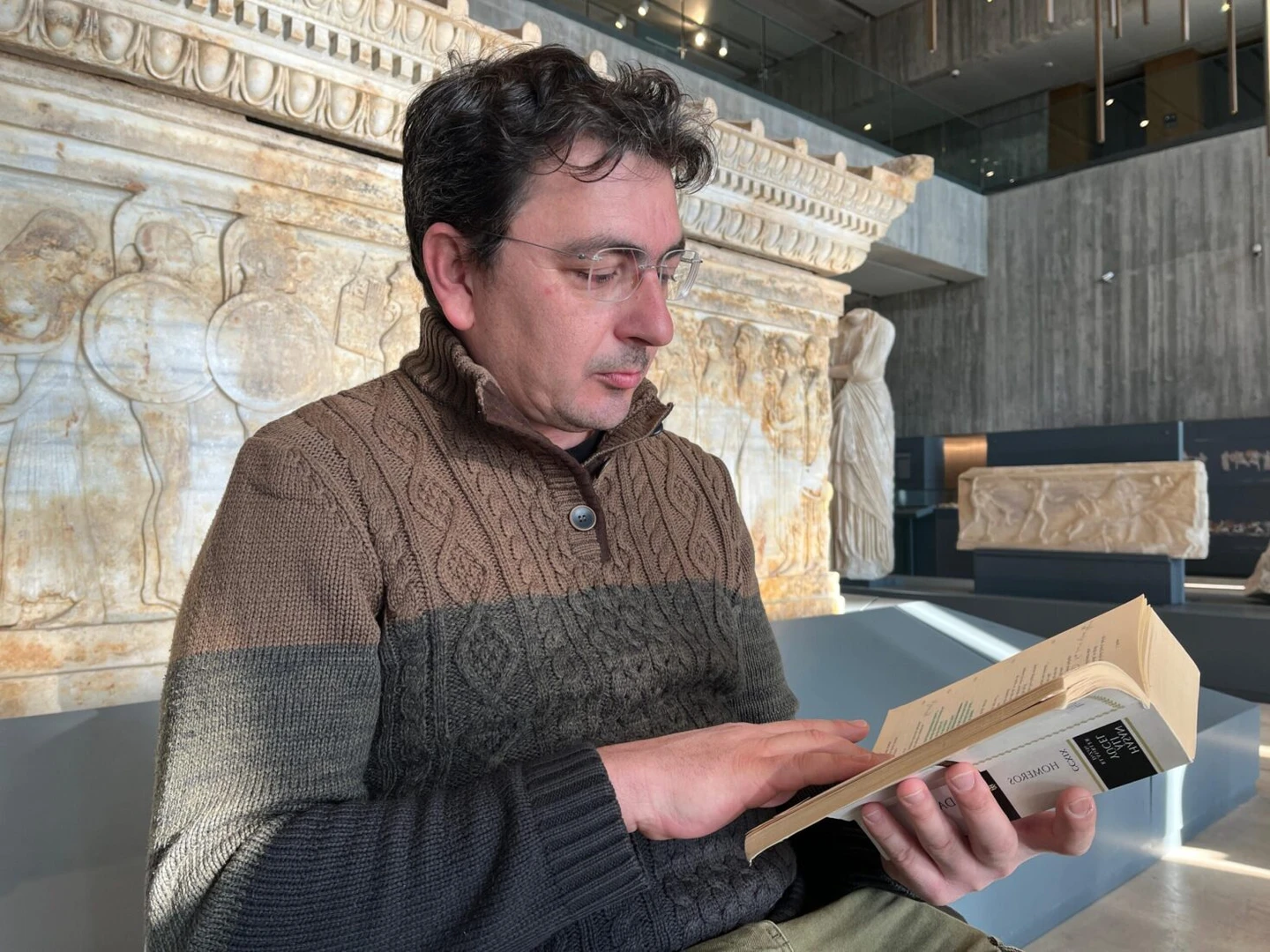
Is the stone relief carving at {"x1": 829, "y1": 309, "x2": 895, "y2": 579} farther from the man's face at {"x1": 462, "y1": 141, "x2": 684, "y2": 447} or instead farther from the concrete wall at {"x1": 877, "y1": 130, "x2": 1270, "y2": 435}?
the man's face at {"x1": 462, "y1": 141, "x2": 684, "y2": 447}

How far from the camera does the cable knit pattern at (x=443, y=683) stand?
83 centimetres

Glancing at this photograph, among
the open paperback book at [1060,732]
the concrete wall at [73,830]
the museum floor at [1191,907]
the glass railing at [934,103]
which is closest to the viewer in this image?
the open paperback book at [1060,732]

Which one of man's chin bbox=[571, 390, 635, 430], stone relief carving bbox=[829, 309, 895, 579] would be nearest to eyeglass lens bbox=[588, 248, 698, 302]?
man's chin bbox=[571, 390, 635, 430]

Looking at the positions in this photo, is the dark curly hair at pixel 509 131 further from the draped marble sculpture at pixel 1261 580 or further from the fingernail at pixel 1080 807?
the draped marble sculpture at pixel 1261 580

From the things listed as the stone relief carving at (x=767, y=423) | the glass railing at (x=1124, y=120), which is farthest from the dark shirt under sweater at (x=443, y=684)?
the glass railing at (x=1124, y=120)

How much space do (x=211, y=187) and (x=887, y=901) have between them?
2.24m

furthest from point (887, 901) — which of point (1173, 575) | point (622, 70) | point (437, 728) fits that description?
point (1173, 575)

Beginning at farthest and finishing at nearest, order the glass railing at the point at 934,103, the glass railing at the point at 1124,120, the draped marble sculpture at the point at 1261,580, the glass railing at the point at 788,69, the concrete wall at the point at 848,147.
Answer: the glass railing at the point at 1124,120 < the glass railing at the point at 934,103 < the glass railing at the point at 788,69 < the concrete wall at the point at 848,147 < the draped marble sculpture at the point at 1261,580

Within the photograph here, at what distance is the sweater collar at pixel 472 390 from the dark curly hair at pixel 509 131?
7cm

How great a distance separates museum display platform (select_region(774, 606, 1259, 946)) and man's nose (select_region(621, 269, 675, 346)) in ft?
5.70

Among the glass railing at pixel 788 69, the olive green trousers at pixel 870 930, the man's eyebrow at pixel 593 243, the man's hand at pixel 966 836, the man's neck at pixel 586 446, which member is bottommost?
the olive green trousers at pixel 870 930

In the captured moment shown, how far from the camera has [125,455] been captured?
7.19ft

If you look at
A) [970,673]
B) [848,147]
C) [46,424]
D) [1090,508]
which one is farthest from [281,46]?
[848,147]

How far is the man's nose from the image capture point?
1183 millimetres
